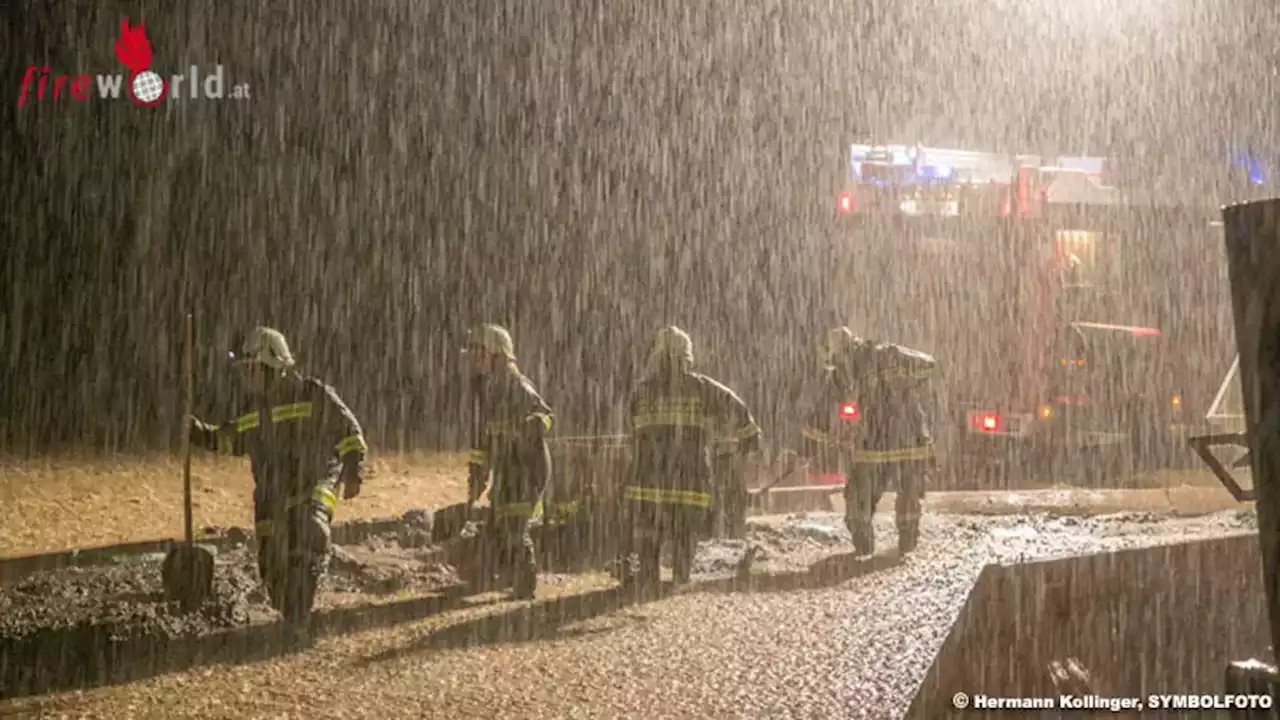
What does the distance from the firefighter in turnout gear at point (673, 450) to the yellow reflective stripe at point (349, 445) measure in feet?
5.81

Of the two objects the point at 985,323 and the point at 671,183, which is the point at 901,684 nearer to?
the point at 985,323

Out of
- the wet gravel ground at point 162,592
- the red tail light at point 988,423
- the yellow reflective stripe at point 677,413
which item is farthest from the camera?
the red tail light at point 988,423

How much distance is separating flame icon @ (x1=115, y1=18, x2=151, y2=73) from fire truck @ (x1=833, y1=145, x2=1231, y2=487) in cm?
938

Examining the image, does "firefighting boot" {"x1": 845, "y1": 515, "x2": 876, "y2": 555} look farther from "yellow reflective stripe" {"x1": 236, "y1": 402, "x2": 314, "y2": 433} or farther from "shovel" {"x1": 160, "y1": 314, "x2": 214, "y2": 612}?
"shovel" {"x1": 160, "y1": 314, "x2": 214, "y2": 612}

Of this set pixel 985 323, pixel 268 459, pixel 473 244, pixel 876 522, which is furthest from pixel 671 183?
pixel 268 459

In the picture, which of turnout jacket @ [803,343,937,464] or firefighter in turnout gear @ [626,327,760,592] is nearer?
firefighter in turnout gear @ [626,327,760,592]

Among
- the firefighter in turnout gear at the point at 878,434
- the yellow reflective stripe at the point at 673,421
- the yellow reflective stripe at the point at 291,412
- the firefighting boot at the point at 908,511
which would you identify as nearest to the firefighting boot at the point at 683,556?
the yellow reflective stripe at the point at 673,421

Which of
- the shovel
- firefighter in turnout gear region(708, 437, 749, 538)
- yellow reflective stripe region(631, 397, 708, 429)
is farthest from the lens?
firefighter in turnout gear region(708, 437, 749, 538)

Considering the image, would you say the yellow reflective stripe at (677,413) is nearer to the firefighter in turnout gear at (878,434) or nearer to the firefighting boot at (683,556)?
the firefighting boot at (683,556)

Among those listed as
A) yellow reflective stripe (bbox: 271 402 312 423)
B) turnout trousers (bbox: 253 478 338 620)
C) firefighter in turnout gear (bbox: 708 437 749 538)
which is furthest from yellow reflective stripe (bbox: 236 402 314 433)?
firefighter in turnout gear (bbox: 708 437 749 538)

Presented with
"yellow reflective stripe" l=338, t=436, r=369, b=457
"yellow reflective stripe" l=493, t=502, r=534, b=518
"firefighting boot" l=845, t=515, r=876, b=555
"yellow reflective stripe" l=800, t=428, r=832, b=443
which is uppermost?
"yellow reflective stripe" l=338, t=436, r=369, b=457

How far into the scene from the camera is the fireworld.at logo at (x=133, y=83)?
47.0 feet

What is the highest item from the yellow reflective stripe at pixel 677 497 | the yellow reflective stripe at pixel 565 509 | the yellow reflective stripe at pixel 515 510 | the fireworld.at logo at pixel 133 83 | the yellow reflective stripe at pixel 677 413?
the fireworld.at logo at pixel 133 83

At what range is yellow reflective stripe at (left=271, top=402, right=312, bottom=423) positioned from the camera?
5.79 m
